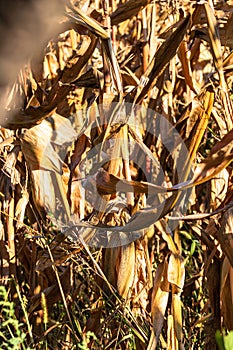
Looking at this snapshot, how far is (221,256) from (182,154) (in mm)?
195

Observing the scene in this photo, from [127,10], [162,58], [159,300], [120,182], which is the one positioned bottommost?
[159,300]

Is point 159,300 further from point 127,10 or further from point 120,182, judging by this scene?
point 127,10

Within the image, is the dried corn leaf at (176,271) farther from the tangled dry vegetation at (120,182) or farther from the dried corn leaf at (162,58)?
the dried corn leaf at (162,58)

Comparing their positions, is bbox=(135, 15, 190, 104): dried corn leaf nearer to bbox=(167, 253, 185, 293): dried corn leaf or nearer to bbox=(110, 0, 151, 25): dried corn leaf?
bbox=(110, 0, 151, 25): dried corn leaf

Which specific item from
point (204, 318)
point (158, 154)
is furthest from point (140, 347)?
point (158, 154)

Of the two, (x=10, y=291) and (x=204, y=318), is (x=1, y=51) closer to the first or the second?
(x=204, y=318)

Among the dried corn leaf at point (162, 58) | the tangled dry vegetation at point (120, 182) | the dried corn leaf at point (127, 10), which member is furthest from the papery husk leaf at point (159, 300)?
the dried corn leaf at point (127, 10)

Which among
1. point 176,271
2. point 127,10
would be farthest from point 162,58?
point 176,271

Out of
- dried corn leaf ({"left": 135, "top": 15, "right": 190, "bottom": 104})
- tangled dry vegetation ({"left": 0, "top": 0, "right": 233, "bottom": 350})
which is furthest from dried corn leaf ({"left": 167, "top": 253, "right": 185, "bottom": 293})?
dried corn leaf ({"left": 135, "top": 15, "right": 190, "bottom": 104})

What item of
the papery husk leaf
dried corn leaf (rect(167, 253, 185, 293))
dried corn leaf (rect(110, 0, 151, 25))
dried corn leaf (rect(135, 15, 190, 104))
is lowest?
the papery husk leaf

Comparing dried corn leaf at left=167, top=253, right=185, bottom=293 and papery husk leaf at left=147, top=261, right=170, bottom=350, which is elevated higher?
dried corn leaf at left=167, top=253, right=185, bottom=293

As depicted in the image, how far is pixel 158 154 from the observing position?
1.31 metres

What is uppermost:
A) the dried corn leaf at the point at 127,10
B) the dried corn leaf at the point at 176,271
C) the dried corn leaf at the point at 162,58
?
the dried corn leaf at the point at 127,10

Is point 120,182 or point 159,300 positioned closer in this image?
point 120,182
